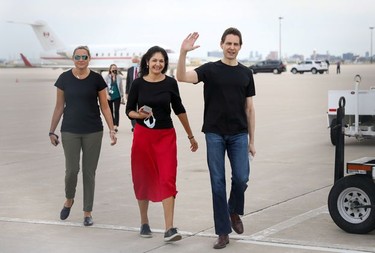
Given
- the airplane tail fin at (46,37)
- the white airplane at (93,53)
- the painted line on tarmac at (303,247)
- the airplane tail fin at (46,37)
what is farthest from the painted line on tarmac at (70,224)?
the airplane tail fin at (46,37)

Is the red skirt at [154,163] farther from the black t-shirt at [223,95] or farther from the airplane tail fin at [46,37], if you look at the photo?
the airplane tail fin at [46,37]

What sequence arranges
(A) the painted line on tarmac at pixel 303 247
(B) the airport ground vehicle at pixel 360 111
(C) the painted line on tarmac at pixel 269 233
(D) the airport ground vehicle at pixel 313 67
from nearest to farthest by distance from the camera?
(A) the painted line on tarmac at pixel 303 247 < (C) the painted line on tarmac at pixel 269 233 < (B) the airport ground vehicle at pixel 360 111 < (D) the airport ground vehicle at pixel 313 67

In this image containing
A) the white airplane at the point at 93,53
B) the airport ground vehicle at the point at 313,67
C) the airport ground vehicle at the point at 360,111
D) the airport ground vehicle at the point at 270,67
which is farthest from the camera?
the airport ground vehicle at the point at 270,67

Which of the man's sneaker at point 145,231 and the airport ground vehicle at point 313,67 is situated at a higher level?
the airport ground vehicle at point 313,67

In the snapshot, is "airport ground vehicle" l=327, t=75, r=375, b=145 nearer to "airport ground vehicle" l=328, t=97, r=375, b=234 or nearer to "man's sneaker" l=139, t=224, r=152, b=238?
"airport ground vehicle" l=328, t=97, r=375, b=234

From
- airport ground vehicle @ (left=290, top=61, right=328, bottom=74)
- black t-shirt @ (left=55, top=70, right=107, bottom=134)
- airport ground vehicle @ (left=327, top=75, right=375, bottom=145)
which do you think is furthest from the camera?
airport ground vehicle @ (left=290, top=61, right=328, bottom=74)

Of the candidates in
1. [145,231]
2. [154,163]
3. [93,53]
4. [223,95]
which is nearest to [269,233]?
[145,231]

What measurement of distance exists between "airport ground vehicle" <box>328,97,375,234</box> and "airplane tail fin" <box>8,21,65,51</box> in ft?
263

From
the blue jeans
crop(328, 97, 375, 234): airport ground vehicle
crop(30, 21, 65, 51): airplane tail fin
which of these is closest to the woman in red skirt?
the blue jeans

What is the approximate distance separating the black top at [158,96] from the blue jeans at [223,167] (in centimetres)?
47

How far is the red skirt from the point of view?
7.04m

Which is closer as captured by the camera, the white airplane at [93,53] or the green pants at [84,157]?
the green pants at [84,157]

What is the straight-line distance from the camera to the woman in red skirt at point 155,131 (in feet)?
23.1

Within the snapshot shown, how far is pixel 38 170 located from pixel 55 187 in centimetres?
170
